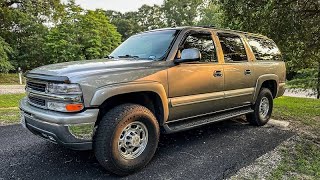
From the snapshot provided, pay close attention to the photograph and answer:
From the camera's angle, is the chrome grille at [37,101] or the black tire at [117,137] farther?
the chrome grille at [37,101]

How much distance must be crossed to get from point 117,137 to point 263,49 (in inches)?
166

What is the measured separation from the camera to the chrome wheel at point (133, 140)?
3.62m

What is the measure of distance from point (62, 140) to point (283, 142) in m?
3.69

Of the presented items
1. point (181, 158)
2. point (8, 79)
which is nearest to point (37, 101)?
point (181, 158)

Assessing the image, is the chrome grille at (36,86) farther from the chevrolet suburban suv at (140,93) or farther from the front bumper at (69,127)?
the front bumper at (69,127)

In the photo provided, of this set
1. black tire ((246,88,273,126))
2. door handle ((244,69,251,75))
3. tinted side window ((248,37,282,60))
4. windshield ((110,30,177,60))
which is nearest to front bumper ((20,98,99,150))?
windshield ((110,30,177,60))

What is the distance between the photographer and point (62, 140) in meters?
3.25

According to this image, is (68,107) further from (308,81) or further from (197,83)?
(308,81)

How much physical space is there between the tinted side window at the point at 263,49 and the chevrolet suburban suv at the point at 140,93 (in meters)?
0.38

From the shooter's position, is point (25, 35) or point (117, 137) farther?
point (25, 35)

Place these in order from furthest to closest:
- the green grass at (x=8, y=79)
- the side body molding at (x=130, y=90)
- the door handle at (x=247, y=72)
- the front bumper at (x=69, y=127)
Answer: the green grass at (x=8, y=79), the door handle at (x=247, y=72), the side body molding at (x=130, y=90), the front bumper at (x=69, y=127)

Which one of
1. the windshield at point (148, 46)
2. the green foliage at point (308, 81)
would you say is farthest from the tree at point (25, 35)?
the windshield at point (148, 46)

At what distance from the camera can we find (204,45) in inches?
191

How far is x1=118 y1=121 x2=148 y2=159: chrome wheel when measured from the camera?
11.9 ft
